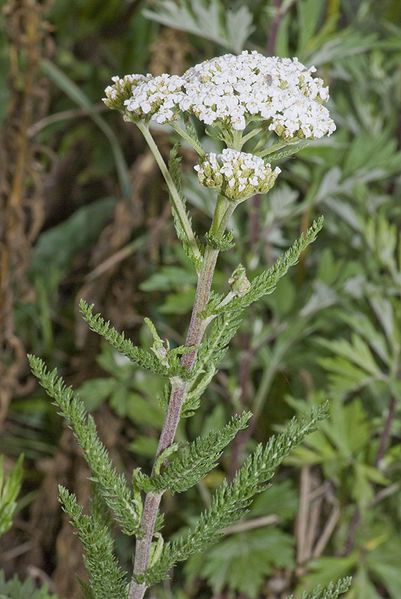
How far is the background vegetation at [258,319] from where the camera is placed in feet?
4.60

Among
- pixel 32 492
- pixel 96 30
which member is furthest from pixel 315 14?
pixel 96 30

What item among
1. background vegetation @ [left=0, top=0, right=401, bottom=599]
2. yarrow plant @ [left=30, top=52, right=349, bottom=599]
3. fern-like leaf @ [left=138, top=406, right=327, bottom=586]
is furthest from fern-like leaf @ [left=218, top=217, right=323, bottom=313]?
background vegetation @ [left=0, top=0, right=401, bottom=599]

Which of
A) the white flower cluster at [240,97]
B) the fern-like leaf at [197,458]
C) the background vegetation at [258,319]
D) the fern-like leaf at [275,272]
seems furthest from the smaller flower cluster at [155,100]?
the background vegetation at [258,319]

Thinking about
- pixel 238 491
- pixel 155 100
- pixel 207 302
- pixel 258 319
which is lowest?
pixel 238 491

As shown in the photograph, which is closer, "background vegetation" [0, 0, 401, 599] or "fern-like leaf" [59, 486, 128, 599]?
"fern-like leaf" [59, 486, 128, 599]

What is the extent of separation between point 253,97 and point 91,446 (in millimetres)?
306

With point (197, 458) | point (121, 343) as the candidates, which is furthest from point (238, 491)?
point (121, 343)

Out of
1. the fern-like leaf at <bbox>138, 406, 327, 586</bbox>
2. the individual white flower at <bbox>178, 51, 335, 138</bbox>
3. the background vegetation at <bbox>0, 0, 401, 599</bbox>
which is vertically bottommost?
the fern-like leaf at <bbox>138, 406, 327, 586</bbox>

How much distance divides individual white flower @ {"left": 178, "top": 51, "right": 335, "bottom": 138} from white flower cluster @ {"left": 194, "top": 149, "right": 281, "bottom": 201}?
0.03 metres

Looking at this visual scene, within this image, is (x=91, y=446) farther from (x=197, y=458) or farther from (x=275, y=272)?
(x=275, y=272)

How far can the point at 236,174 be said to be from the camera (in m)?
0.65

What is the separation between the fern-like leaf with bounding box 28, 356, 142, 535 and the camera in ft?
2.24

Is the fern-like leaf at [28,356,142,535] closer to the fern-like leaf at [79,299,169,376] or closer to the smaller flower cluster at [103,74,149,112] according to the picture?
the fern-like leaf at [79,299,169,376]

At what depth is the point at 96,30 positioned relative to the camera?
252cm
